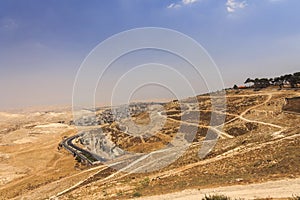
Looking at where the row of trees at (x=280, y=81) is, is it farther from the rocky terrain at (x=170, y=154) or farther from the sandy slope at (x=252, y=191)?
the sandy slope at (x=252, y=191)

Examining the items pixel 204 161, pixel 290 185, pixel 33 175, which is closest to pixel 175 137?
pixel 33 175

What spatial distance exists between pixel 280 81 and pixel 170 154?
8479cm

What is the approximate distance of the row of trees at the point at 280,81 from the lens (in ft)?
364

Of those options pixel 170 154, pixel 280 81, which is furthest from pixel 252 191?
pixel 280 81

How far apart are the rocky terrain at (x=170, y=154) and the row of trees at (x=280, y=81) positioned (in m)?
15.5

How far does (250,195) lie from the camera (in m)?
20.8

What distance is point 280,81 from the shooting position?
402 ft

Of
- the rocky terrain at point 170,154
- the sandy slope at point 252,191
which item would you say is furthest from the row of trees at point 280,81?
the sandy slope at point 252,191

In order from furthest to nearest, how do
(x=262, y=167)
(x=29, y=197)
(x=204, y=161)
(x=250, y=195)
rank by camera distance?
(x=29, y=197) < (x=204, y=161) < (x=262, y=167) < (x=250, y=195)

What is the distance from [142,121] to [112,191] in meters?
79.3

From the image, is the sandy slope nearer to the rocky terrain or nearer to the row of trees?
the rocky terrain

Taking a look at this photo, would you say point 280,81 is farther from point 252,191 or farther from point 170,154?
point 252,191

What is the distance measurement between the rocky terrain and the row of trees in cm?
1548

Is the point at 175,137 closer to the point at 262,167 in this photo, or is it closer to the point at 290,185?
the point at 262,167
